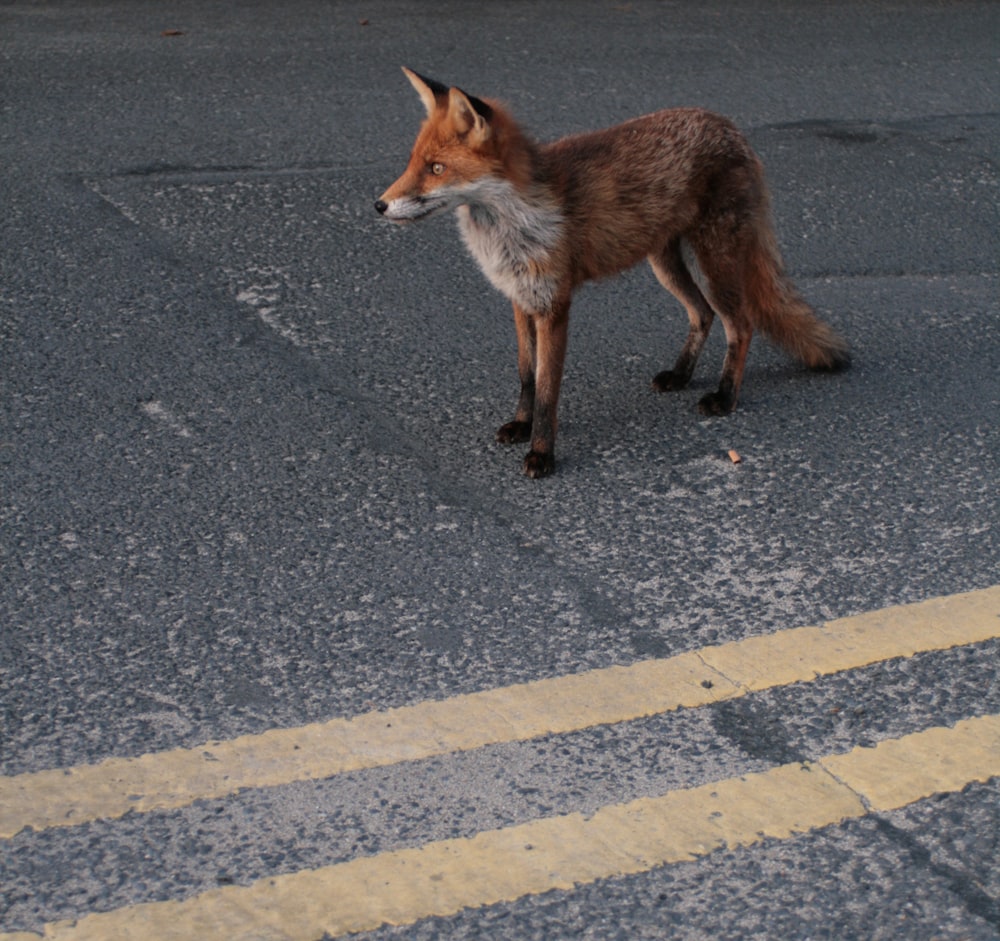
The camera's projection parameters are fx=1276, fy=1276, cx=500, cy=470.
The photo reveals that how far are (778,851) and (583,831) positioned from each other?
1.22 ft

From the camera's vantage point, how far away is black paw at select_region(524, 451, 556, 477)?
3.96 m

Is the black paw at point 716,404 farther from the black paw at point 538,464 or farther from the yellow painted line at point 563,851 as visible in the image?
the yellow painted line at point 563,851

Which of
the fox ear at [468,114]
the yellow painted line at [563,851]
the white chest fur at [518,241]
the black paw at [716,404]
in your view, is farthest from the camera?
the black paw at [716,404]

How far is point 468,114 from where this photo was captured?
12.4 feet

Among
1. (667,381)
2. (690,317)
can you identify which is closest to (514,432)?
(667,381)

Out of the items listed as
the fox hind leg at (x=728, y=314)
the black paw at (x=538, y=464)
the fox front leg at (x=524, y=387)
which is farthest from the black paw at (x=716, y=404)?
the black paw at (x=538, y=464)

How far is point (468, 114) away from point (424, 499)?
3.75 feet

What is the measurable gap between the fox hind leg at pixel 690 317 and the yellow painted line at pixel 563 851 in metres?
2.06

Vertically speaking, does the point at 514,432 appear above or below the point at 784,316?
below

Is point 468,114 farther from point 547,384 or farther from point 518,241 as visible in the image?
point 547,384

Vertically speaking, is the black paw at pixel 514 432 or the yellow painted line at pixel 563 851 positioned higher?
the black paw at pixel 514 432

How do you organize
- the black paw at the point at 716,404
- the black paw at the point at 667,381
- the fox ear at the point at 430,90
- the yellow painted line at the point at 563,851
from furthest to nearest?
1. the black paw at the point at 667,381
2. the black paw at the point at 716,404
3. the fox ear at the point at 430,90
4. the yellow painted line at the point at 563,851

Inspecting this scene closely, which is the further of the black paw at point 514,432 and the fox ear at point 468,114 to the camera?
the black paw at point 514,432

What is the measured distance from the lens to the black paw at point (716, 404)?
4.44 metres
